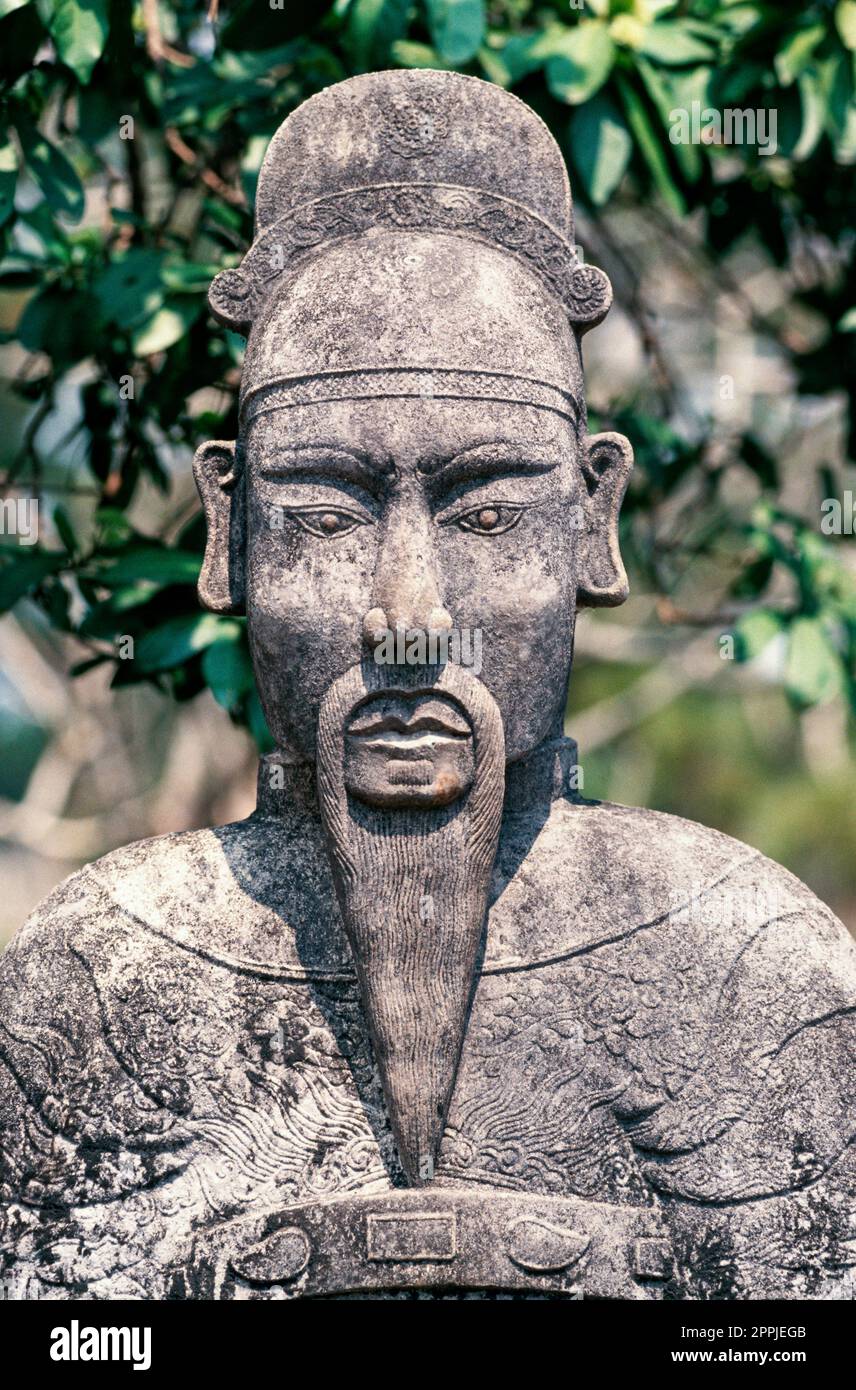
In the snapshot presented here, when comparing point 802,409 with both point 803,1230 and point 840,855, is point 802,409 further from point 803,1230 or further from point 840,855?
point 840,855

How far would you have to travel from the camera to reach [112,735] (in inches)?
424

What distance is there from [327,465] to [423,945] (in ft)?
2.98

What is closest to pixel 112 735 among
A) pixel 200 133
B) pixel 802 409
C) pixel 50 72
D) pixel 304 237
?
pixel 802 409

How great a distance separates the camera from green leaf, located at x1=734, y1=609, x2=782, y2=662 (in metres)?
5.64

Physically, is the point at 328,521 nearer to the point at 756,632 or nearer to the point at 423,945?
the point at 423,945

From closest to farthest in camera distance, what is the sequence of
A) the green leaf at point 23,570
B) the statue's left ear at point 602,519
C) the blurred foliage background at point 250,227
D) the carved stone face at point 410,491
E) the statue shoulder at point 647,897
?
1. the carved stone face at point 410,491
2. the statue shoulder at point 647,897
3. the statue's left ear at point 602,519
4. the blurred foliage background at point 250,227
5. the green leaf at point 23,570

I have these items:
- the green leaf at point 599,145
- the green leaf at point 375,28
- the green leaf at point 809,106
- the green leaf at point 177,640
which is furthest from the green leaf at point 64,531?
the green leaf at point 809,106

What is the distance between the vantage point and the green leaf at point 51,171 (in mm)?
5008

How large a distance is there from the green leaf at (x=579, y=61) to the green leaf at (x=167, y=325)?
3.73 feet

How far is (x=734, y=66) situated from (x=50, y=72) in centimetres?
191

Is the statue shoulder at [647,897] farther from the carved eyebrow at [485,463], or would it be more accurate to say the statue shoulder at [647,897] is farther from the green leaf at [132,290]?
the green leaf at [132,290]

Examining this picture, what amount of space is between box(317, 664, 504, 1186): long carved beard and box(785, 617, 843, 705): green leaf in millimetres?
2266

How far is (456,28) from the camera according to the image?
4.89 metres

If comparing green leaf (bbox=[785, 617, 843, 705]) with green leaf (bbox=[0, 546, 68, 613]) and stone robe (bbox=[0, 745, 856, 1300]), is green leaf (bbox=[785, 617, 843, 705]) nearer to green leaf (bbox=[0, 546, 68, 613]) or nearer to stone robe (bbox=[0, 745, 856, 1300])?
stone robe (bbox=[0, 745, 856, 1300])
